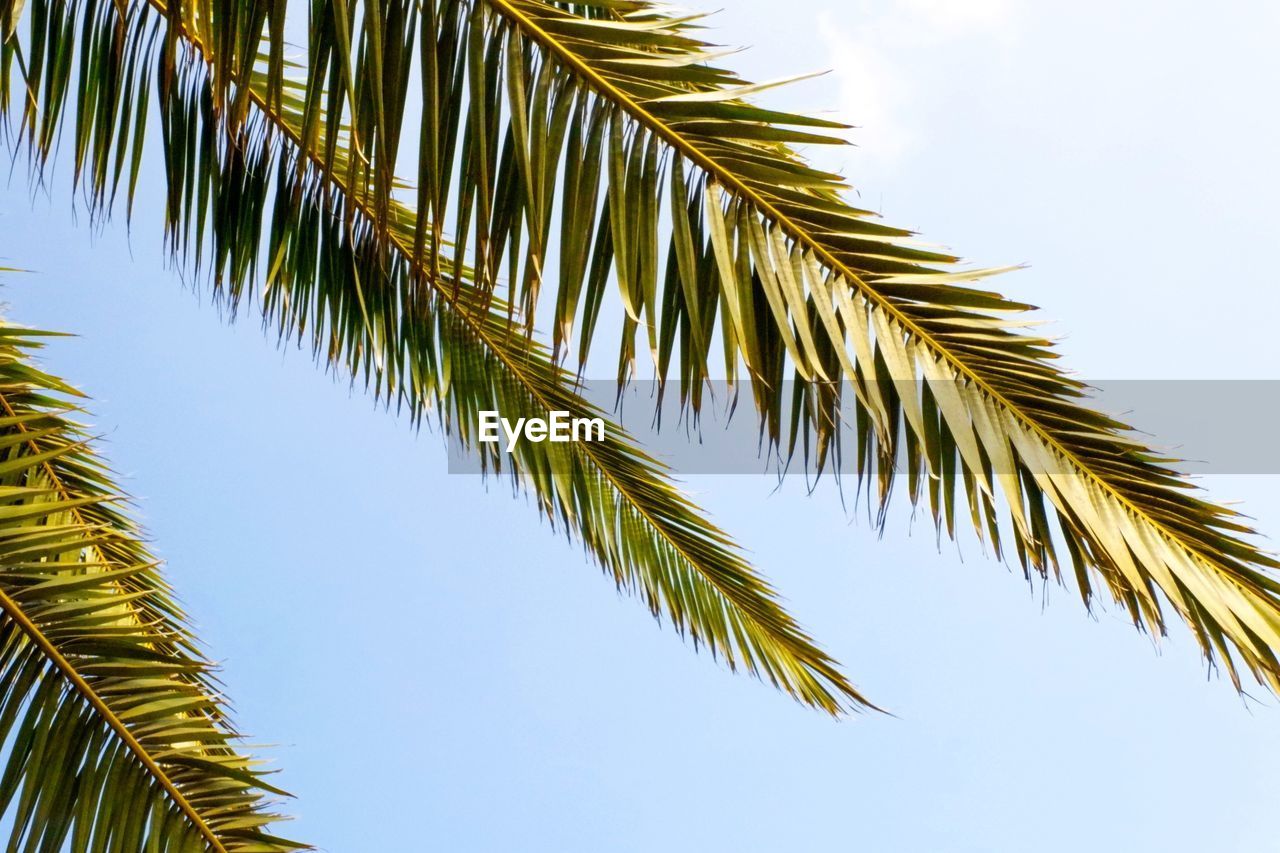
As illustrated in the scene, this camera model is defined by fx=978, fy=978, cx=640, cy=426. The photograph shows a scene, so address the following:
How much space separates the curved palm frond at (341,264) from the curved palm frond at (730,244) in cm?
8

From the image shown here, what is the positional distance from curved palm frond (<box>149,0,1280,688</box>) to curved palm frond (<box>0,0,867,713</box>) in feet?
0.27

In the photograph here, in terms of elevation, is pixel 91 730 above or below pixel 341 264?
→ below

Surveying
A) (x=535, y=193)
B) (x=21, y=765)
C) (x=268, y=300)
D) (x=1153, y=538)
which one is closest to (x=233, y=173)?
(x=268, y=300)

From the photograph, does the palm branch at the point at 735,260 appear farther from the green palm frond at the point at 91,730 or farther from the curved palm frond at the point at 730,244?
the green palm frond at the point at 91,730

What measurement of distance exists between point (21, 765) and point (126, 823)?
8.1 inches

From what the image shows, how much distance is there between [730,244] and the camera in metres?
1.53

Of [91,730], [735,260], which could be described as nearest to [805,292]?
[735,260]

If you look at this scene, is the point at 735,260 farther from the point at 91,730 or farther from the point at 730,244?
the point at 91,730

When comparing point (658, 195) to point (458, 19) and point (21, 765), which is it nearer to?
point (458, 19)

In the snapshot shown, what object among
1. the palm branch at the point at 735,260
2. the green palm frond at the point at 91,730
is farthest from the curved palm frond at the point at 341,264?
the green palm frond at the point at 91,730

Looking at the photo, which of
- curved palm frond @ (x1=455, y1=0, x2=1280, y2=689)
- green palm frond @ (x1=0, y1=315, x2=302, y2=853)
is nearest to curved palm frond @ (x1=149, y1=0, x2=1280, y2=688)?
curved palm frond @ (x1=455, y1=0, x2=1280, y2=689)

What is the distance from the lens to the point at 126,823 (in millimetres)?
1689

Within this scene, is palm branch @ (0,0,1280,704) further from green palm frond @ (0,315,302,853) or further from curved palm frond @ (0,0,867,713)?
green palm frond @ (0,315,302,853)

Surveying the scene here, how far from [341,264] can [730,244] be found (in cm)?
144
